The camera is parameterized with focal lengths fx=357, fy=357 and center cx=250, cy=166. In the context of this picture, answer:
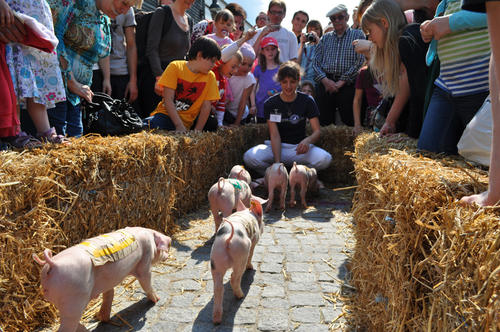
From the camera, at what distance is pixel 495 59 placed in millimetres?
1380

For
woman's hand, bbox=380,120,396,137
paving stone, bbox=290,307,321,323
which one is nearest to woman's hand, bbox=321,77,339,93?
woman's hand, bbox=380,120,396,137

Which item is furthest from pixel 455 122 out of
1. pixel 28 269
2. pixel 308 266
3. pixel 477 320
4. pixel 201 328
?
pixel 28 269

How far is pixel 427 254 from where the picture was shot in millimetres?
1757

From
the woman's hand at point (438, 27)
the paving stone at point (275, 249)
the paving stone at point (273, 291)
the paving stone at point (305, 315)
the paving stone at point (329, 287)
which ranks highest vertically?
the woman's hand at point (438, 27)

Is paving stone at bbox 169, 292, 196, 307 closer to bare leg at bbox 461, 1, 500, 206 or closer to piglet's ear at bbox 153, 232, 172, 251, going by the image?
piglet's ear at bbox 153, 232, 172, 251

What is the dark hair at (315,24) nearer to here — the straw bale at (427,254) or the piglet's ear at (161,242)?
the straw bale at (427,254)

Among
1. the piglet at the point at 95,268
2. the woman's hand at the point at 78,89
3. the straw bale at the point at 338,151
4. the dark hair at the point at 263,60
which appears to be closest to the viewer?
the piglet at the point at 95,268

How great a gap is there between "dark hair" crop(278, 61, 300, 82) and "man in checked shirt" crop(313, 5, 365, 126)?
6.32 feet

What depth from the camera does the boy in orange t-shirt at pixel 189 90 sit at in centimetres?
527

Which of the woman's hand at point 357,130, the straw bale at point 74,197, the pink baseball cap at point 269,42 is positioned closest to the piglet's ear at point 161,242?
the straw bale at point 74,197

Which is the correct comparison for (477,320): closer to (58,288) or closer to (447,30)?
(58,288)

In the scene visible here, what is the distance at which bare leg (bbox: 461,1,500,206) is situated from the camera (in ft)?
4.31

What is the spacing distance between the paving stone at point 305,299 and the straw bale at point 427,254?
0.95 feet

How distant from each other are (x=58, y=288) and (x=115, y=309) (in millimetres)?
922
